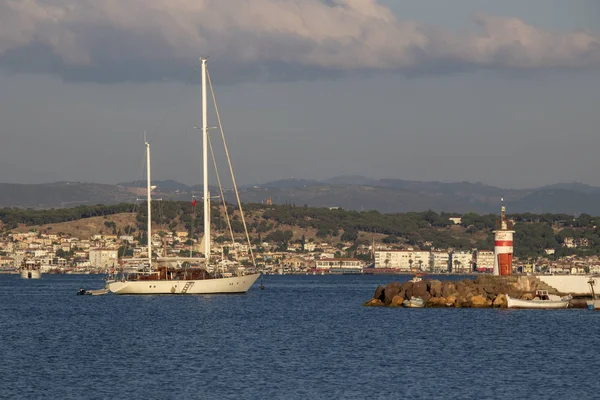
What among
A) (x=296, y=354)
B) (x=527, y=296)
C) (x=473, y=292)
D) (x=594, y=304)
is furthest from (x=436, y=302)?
(x=296, y=354)

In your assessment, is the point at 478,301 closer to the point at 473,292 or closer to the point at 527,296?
the point at 473,292

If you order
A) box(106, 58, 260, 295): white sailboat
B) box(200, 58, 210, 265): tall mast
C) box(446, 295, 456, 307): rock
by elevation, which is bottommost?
box(446, 295, 456, 307): rock

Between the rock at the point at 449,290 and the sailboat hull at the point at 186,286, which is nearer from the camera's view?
the rock at the point at 449,290

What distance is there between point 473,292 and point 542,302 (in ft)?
18.4

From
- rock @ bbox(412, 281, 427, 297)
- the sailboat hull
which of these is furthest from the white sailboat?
rock @ bbox(412, 281, 427, 297)

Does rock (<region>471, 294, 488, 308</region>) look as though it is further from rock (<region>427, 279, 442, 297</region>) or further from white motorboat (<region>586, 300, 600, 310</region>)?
white motorboat (<region>586, 300, 600, 310</region>)

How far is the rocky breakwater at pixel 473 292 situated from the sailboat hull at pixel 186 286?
1359cm

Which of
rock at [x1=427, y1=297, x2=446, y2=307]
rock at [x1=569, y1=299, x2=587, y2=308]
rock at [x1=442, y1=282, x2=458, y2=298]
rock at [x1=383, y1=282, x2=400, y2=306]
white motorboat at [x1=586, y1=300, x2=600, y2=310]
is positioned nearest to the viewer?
white motorboat at [x1=586, y1=300, x2=600, y2=310]

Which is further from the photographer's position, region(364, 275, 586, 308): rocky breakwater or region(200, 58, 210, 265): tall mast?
region(200, 58, 210, 265): tall mast

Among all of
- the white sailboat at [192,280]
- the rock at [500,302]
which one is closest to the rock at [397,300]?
the rock at [500,302]

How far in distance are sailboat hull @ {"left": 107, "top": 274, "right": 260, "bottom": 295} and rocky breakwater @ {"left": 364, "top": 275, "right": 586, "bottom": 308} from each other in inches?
535

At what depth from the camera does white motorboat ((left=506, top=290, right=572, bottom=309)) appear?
266ft

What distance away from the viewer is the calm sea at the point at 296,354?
41219mm

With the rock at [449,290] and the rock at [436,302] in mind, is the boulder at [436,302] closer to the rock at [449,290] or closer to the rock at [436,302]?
the rock at [436,302]
